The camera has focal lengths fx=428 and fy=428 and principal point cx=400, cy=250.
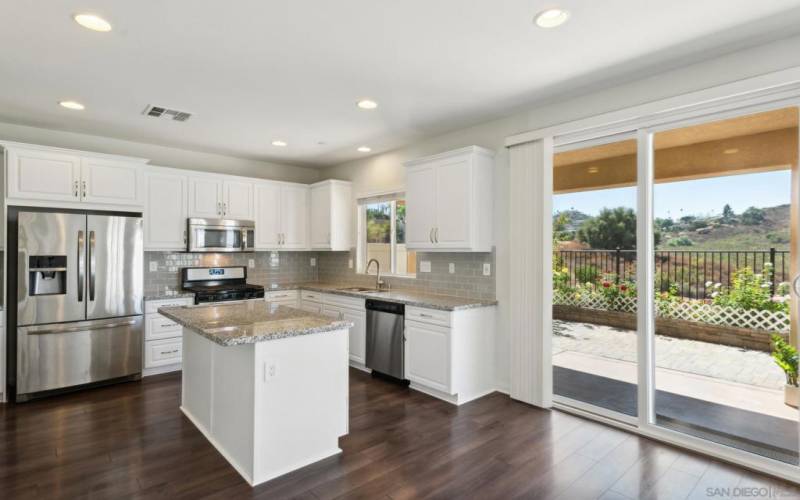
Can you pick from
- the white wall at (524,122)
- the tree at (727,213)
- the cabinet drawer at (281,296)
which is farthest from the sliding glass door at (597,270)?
the cabinet drawer at (281,296)

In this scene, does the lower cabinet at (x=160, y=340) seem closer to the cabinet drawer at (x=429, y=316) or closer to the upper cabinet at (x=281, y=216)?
the upper cabinet at (x=281, y=216)

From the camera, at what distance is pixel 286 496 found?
7.79 ft

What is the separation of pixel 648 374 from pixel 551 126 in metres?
2.11

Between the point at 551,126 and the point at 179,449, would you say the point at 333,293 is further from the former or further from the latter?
the point at 551,126

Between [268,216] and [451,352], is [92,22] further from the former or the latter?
[268,216]

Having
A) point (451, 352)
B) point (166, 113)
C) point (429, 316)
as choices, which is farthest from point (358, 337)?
point (166, 113)

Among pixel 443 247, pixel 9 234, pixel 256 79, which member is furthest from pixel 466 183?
pixel 9 234

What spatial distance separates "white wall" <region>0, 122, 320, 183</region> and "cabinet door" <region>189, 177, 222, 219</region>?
1.44ft

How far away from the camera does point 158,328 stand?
15.3 feet

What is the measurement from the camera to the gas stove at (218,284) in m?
4.93

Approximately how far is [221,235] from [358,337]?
2149 mm

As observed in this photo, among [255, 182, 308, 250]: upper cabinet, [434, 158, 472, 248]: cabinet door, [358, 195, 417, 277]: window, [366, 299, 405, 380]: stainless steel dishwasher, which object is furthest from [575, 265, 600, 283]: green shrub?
[255, 182, 308, 250]: upper cabinet

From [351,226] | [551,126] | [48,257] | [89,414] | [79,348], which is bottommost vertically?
[89,414]

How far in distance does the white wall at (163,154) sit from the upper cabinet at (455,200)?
2.61 metres
